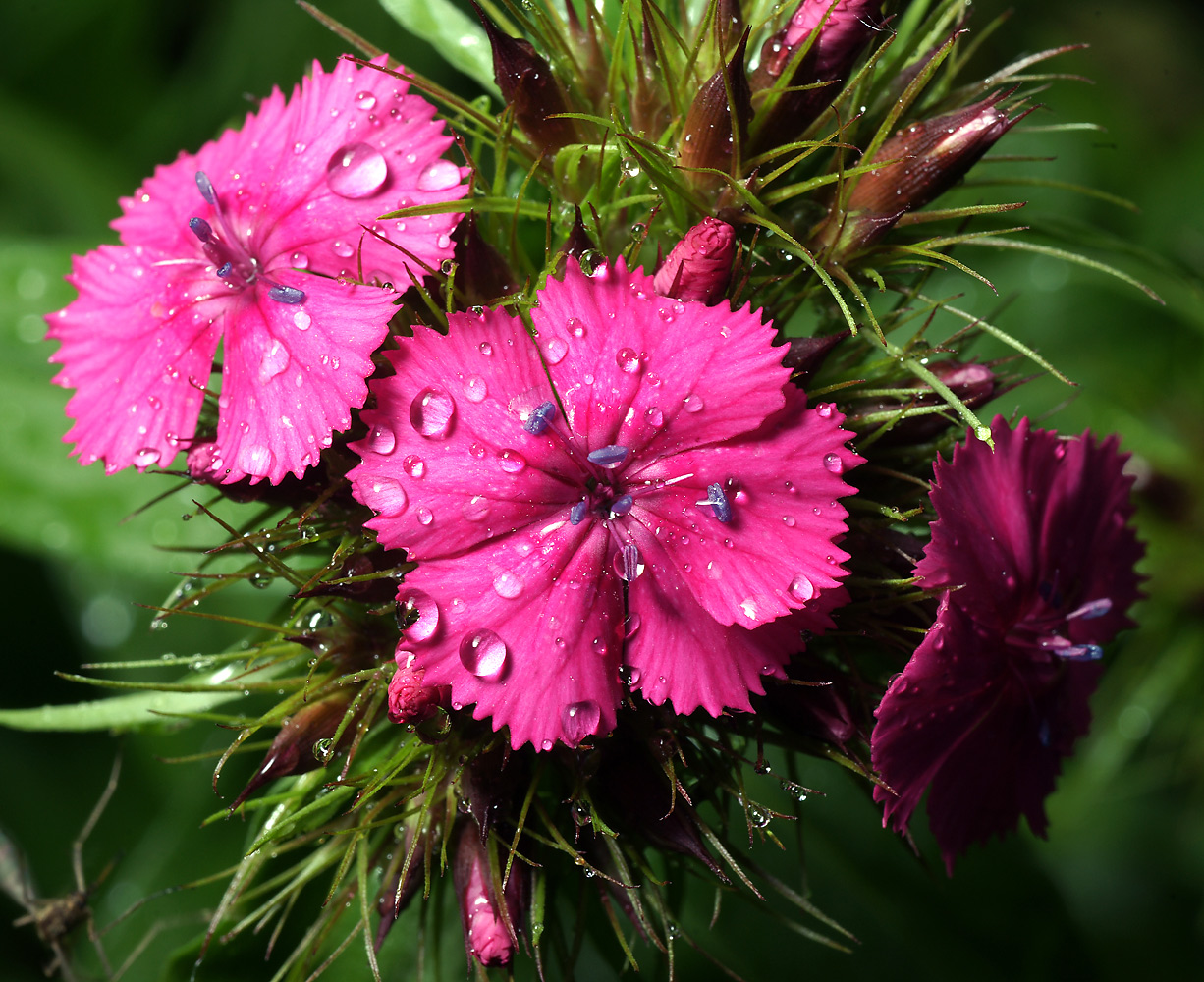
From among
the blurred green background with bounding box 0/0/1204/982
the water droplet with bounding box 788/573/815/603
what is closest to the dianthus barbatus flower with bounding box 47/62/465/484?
the water droplet with bounding box 788/573/815/603

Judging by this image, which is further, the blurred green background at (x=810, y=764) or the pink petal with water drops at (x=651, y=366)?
the blurred green background at (x=810, y=764)

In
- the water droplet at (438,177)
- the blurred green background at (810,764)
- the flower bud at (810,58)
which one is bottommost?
the blurred green background at (810,764)

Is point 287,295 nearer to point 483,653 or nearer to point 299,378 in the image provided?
point 299,378

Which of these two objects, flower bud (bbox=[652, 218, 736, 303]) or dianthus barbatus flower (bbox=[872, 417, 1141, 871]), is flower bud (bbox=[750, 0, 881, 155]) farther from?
dianthus barbatus flower (bbox=[872, 417, 1141, 871])

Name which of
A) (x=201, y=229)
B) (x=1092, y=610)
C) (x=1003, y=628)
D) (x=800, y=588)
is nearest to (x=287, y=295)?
(x=201, y=229)

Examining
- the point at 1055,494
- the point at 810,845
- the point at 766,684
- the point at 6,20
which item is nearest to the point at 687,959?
the point at 810,845

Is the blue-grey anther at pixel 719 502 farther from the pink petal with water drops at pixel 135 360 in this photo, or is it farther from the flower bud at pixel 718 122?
the pink petal with water drops at pixel 135 360

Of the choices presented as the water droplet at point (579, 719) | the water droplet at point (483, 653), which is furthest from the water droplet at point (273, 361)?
the water droplet at point (579, 719)
